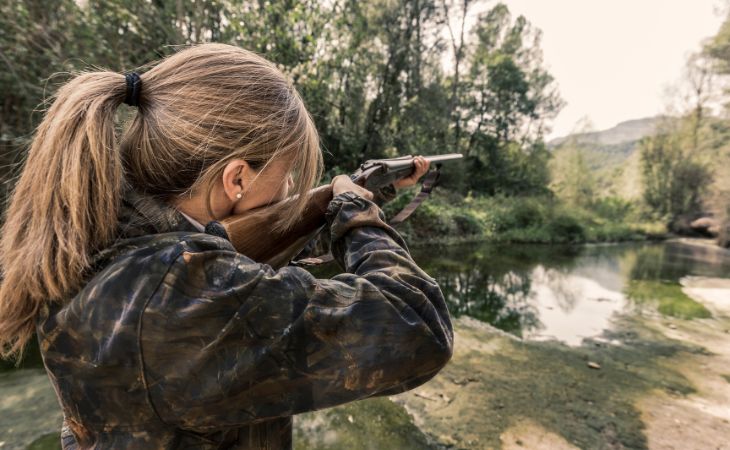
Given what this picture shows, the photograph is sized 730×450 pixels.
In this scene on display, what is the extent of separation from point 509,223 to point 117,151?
19458mm

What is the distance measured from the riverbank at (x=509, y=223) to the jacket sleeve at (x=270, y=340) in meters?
10.8

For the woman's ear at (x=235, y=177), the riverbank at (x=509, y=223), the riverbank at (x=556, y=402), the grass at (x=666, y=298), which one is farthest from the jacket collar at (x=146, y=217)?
the riverbank at (x=509, y=223)

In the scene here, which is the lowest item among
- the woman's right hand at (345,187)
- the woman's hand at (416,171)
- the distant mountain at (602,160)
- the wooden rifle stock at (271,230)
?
the wooden rifle stock at (271,230)

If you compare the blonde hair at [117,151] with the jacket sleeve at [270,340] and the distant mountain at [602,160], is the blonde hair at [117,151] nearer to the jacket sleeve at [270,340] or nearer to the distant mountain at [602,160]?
the jacket sleeve at [270,340]

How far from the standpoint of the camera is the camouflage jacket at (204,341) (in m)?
0.68

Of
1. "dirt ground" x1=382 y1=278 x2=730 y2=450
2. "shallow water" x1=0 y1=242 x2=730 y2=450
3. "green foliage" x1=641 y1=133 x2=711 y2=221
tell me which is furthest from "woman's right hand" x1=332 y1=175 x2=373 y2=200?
"green foliage" x1=641 y1=133 x2=711 y2=221

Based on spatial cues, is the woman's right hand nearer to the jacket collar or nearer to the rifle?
the rifle

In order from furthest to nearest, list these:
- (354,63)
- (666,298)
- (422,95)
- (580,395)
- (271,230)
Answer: (422,95) < (354,63) < (666,298) < (580,395) < (271,230)

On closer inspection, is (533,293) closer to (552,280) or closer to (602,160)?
(552,280)

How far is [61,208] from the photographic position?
2.52 feet

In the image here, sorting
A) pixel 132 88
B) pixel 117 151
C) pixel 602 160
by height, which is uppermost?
pixel 602 160

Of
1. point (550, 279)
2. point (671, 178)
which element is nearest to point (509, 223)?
point (550, 279)

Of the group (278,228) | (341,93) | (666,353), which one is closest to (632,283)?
(666,353)

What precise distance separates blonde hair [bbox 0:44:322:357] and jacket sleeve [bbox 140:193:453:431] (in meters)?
0.24
